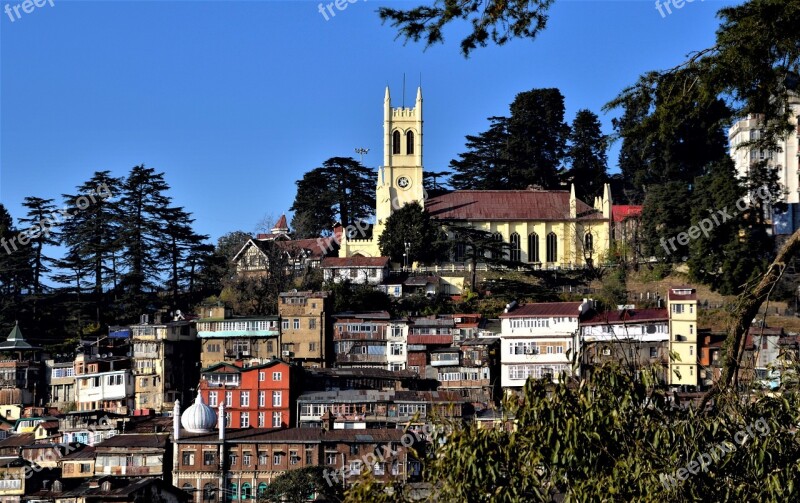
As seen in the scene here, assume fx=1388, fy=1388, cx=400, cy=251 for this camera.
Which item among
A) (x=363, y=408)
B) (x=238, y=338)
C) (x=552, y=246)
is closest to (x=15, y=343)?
(x=238, y=338)

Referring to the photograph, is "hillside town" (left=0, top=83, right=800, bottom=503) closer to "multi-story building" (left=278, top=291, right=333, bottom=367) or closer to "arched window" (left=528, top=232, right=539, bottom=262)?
"multi-story building" (left=278, top=291, right=333, bottom=367)

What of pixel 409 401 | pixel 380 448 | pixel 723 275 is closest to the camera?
pixel 380 448

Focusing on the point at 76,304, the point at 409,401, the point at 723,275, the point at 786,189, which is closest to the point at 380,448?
the point at 409,401

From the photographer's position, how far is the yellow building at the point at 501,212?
3457 inches

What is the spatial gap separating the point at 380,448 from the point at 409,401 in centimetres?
508

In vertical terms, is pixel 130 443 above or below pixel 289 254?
below

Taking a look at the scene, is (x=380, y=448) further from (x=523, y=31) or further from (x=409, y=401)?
(x=523, y=31)

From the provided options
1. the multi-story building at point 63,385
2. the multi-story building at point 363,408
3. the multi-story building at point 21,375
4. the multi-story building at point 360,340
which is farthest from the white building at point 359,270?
the multi-story building at point 363,408

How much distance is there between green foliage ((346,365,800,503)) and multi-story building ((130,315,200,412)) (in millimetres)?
54794

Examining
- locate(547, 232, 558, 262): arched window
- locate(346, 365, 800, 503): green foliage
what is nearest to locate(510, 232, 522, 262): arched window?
locate(547, 232, 558, 262): arched window

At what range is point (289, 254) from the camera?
85.2 meters

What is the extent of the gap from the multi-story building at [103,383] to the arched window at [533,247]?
2867 centimetres

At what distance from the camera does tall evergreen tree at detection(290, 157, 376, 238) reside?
96750mm

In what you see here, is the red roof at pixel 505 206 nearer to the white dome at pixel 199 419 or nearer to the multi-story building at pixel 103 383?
the multi-story building at pixel 103 383
